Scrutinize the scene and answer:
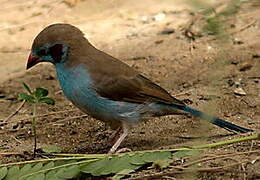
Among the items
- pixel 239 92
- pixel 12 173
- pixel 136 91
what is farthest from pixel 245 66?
pixel 12 173

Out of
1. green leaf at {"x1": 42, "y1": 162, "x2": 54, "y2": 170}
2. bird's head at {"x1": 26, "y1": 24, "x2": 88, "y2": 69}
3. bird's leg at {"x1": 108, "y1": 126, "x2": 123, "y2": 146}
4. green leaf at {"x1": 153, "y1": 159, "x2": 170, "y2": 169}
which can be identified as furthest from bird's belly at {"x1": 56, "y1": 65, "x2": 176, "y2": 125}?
green leaf at {"x1": 153, "y1": 159, "x2": 170, "y2": 169}

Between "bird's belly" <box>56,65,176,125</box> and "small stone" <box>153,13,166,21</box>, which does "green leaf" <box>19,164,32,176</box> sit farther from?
"small stone" <box>153,13,166,21</box>

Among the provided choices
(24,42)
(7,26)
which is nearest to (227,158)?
(24,42)

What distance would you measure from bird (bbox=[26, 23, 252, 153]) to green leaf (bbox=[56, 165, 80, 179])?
71 cm

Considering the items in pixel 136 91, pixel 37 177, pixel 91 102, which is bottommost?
pixel 37 177

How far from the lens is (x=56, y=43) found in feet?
16.2

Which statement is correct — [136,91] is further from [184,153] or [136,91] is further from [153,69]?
[153,69]

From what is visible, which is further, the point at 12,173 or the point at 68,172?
the point at 12,173

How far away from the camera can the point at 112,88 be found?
4.87 meters

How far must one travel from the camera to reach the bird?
480 centimetres

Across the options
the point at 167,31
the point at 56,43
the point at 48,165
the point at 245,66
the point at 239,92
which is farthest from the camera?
the point at 167,31

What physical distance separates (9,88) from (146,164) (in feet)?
10.0

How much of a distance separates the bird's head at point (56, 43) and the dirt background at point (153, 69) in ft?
2.28

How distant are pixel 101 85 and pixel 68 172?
94cm
